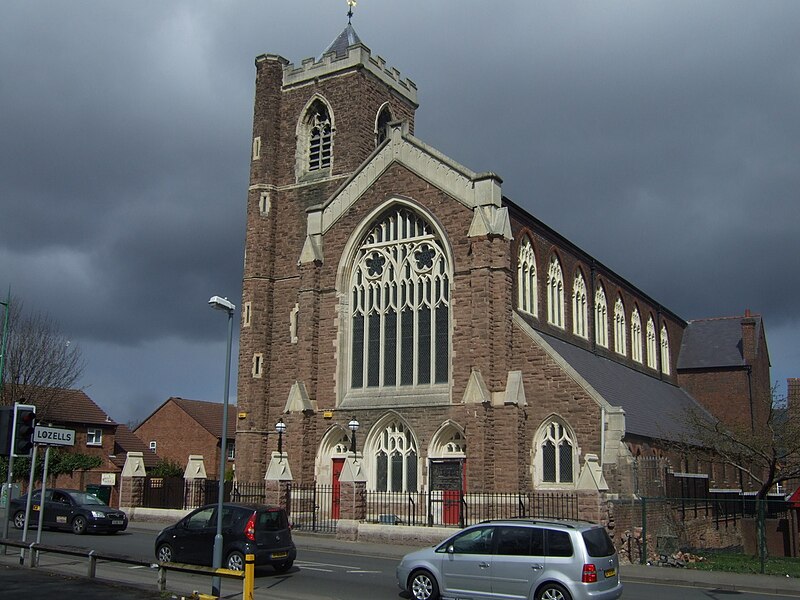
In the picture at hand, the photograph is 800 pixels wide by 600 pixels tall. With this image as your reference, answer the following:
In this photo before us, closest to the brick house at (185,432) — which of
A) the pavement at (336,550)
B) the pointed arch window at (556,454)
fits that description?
the pavement at (336,550)

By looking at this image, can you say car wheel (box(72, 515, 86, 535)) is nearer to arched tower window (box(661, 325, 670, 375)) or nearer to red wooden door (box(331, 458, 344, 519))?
red wooden door (box(331, 458, 344, 519))

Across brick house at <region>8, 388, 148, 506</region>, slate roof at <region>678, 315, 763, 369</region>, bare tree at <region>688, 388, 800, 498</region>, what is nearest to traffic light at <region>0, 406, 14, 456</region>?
bare tree at <region>688, 388, 800, 498</region>

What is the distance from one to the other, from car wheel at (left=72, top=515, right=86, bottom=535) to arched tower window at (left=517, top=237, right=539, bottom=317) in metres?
16.5

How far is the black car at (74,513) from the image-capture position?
26.0 metres

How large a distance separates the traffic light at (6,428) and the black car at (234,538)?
12.4ft

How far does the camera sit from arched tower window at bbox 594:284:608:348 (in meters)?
39.8

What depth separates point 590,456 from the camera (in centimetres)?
2477

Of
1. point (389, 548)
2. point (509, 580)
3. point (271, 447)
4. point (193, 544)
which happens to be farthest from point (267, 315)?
point (509, 580)

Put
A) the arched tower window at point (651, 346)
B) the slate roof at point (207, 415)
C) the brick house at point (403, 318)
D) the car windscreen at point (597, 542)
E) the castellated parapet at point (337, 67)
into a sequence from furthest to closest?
the slate roof at point (207, 415)
the arched tower window at point (651, 346)
the castellated parapet at point (337, 67)
the brick house at point (403, 318)
the car windscreen at point (597, 542)

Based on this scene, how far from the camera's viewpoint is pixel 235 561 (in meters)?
17.3

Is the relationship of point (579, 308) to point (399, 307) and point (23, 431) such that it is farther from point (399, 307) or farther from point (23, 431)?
point (23, 431)

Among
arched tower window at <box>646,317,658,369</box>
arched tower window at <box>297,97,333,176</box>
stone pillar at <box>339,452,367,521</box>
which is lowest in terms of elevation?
stone pillar at <box>339,452,367,521</box>

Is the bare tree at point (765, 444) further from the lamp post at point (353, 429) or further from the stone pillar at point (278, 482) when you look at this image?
the stone pillar at point (278, 482)

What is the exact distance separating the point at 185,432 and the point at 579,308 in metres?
→ 32.6
